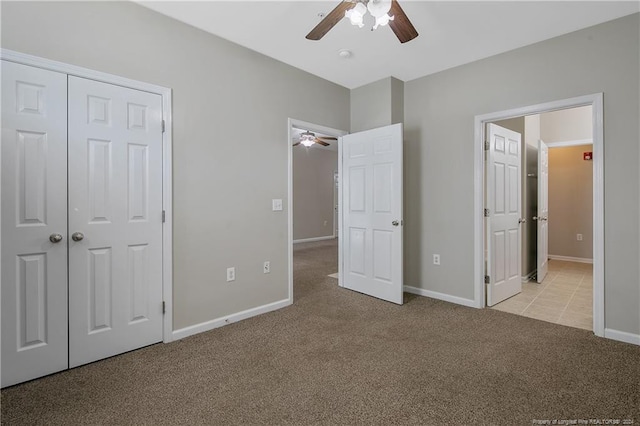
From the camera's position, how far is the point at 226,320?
289 cm

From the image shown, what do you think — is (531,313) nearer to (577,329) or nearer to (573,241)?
(577,329)

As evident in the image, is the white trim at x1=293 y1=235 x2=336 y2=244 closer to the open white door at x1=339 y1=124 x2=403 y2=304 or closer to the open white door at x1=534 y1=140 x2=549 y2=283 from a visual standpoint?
the open white door at x1=339 y1=124 x2=403 y2=304

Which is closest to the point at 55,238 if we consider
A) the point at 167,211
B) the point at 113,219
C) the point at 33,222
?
the point at 33,222

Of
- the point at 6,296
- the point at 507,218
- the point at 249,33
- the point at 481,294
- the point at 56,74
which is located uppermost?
the point at 249,33

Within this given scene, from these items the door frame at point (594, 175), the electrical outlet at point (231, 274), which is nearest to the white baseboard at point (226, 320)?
the electrical outlet at point (231, 274)

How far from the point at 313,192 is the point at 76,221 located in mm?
7051

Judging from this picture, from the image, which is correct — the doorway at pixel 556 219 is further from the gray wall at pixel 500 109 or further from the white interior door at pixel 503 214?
the gray wall at pixel 500 109

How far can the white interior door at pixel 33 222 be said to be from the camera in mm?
1887

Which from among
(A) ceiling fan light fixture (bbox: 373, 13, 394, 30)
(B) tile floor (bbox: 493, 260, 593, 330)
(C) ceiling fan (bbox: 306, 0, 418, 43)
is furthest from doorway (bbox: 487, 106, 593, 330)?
(A) ceiling fan light fixture (bbox: 373, 13, 394, 30)

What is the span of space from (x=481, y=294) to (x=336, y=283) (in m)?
1.82

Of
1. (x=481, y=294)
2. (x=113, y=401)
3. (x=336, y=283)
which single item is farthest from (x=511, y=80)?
(x=113, y=401)

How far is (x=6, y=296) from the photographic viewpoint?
1.89m

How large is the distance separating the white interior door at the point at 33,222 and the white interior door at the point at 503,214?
12.5ft

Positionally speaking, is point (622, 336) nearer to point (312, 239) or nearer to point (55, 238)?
point (55, 238)
